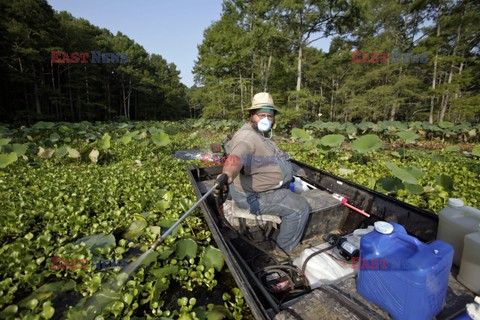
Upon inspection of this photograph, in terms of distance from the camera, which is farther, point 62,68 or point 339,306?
point 62,68

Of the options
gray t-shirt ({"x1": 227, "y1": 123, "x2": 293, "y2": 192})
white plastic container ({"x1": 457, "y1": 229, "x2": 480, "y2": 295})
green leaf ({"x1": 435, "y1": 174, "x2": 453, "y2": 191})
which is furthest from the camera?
green leaf ({"x1": 435, "y1": 174, "x2": 453, "y2": 191})

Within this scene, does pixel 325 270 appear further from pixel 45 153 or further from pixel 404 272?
pixel 45 153

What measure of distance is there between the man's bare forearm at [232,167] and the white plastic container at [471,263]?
2009 mm

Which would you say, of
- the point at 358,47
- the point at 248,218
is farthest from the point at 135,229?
the point at 358,47

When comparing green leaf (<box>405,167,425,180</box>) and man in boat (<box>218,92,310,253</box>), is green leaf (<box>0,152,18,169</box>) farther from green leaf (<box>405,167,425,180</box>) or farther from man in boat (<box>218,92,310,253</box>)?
green leaf (<box>405,167,425,180</box>)

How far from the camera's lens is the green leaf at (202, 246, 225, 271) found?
7.99 feet

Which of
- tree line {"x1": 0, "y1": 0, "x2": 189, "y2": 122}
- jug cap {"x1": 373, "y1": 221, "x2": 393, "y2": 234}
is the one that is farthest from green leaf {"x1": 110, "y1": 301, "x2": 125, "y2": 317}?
tree line {"x1": 0, "y1": 0, "x2": 189, "y2": 122}

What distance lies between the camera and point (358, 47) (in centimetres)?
2569

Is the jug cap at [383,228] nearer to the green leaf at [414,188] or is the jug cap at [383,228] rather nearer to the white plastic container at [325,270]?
the white plastic container at [325,270]

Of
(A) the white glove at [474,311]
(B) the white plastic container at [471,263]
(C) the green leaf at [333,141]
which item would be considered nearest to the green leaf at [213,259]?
(A) the white glove at [474,311]

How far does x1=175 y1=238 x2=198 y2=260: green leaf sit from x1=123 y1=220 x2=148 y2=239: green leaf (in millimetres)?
Result: 774

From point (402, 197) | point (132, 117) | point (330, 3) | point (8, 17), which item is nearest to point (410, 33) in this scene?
point (330, 3)

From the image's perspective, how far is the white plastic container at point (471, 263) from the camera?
65.7 inches

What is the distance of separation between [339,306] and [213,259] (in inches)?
57.2
